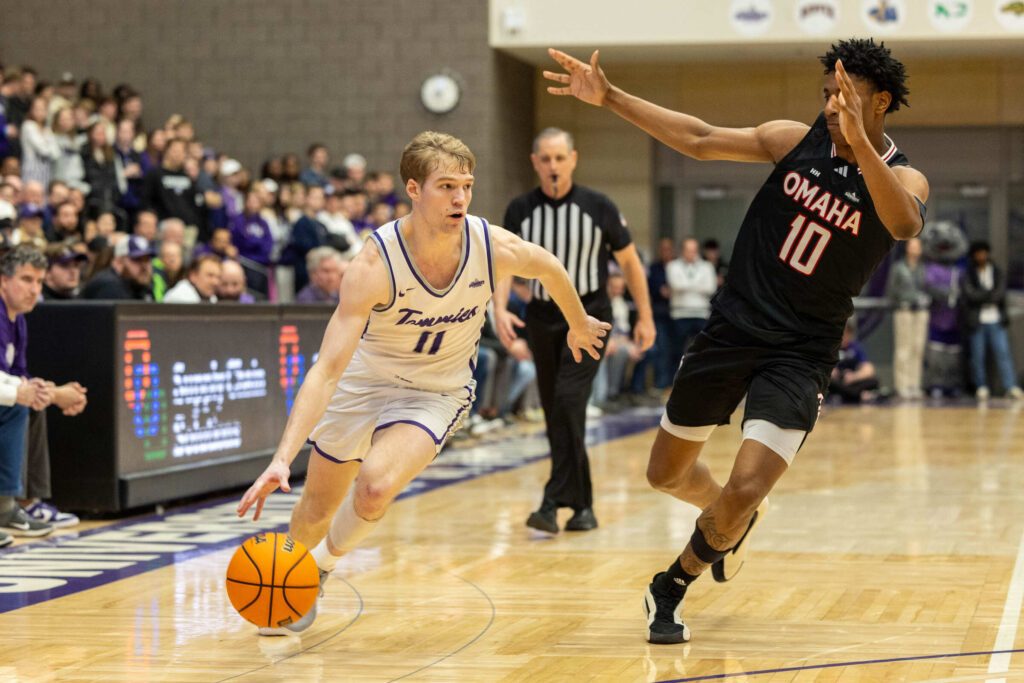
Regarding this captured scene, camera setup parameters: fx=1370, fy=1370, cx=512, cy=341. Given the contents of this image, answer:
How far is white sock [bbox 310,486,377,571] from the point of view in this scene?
514 cm

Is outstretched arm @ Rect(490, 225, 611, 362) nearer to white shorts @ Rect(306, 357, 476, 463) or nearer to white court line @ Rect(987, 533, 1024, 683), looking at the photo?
white shorts @ Rect(306, 357, 476, 463)

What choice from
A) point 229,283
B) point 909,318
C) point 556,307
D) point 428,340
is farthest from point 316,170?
point 428,340

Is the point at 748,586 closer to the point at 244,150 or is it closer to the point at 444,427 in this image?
the point at 444,427

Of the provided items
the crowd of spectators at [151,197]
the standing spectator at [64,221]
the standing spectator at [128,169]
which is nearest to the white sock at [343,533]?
the crowd of spectators at [151,197]

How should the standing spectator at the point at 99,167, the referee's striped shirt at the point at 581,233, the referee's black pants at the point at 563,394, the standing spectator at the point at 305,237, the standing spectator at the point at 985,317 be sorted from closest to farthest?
the referee's black pants at the point at 563,394
the referee's striped shirt at the point at 581,233
the standing spectator at the point at 99,167
the standing spectator at the point at 305,237
the standing spectator at the point at 985,317

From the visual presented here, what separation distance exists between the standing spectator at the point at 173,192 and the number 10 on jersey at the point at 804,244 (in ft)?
34.1

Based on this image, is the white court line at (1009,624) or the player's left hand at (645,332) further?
the player's left hand at (645,332)

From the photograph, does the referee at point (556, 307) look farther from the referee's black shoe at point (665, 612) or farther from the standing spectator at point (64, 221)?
the standing spectator at point (64, 221)

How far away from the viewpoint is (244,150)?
19.3m

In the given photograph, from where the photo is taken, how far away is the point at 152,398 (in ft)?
27.8

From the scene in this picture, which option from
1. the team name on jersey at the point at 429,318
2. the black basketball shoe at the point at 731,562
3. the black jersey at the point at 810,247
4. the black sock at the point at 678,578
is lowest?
the black basketball shoe at the point at 731,562

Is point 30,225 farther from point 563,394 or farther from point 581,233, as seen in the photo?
point 563,394

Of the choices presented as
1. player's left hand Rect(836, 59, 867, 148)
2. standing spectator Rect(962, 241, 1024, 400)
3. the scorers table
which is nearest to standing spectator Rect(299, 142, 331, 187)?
the scorers table

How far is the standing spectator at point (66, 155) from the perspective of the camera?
46.0ft
